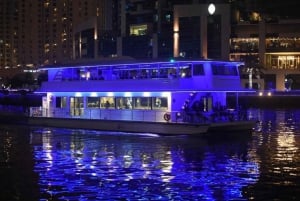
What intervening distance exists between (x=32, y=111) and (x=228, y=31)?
288 ft

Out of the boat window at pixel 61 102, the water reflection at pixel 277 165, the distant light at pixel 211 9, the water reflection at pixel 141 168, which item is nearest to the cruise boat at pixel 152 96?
the boat window at pixel 61 102

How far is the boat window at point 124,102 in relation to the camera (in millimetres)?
48156

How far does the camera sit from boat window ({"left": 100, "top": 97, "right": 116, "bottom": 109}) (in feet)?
163

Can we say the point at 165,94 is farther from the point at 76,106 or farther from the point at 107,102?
the point at 76,106

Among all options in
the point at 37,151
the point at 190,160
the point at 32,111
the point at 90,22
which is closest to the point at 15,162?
the point at 37,151

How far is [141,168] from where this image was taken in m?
29.6

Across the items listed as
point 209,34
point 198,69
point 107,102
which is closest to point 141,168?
point 198,69

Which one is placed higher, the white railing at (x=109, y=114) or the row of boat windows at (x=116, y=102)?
the row of boat windows at (x=116, y=102)

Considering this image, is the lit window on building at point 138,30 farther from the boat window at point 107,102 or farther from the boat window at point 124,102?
the boat window at point 124,102

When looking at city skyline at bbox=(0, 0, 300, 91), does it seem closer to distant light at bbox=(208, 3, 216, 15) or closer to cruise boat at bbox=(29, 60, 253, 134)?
distant light at bbox=(208, 3, 216, 15)

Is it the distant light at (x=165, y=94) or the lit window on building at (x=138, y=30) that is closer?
the distant light at (x=165, y=94)

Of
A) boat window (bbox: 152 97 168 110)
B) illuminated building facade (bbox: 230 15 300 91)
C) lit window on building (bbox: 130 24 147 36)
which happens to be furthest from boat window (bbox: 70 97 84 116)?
lit window on building (bbox: 130 24 147 36)

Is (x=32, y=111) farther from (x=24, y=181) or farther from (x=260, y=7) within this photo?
(x=260, y=7)

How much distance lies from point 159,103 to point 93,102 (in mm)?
8389
